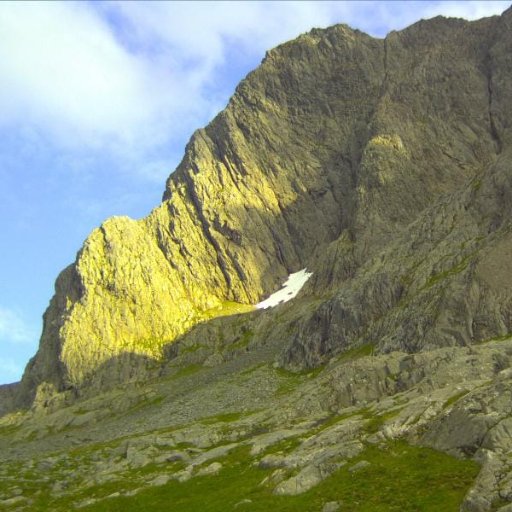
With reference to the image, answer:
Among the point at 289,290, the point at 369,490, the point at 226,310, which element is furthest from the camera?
the point at 289,290

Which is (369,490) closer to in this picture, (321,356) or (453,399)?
(453,399)

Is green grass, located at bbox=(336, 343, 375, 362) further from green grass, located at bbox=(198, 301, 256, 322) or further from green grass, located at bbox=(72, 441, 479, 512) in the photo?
green grass, located at bbox=(198, 301, 256, 322)

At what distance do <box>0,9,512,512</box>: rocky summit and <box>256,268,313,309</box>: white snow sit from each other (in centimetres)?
121

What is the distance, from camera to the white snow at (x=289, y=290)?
182 metres

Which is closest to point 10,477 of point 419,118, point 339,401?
point 339,401

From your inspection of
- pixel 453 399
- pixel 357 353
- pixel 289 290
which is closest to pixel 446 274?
pixel 357 353

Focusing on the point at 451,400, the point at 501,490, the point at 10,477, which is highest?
the point at 10,477

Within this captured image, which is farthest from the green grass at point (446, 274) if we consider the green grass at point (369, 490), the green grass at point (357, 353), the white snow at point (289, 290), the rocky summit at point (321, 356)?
the white snow at point (289, 290)

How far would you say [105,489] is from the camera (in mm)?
53844

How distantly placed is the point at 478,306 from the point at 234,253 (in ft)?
399

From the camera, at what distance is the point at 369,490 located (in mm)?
32531

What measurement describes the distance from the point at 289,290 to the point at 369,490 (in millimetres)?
154922

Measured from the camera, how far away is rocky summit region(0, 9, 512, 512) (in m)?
36.9

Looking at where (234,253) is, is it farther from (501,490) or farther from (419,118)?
(501,490)
